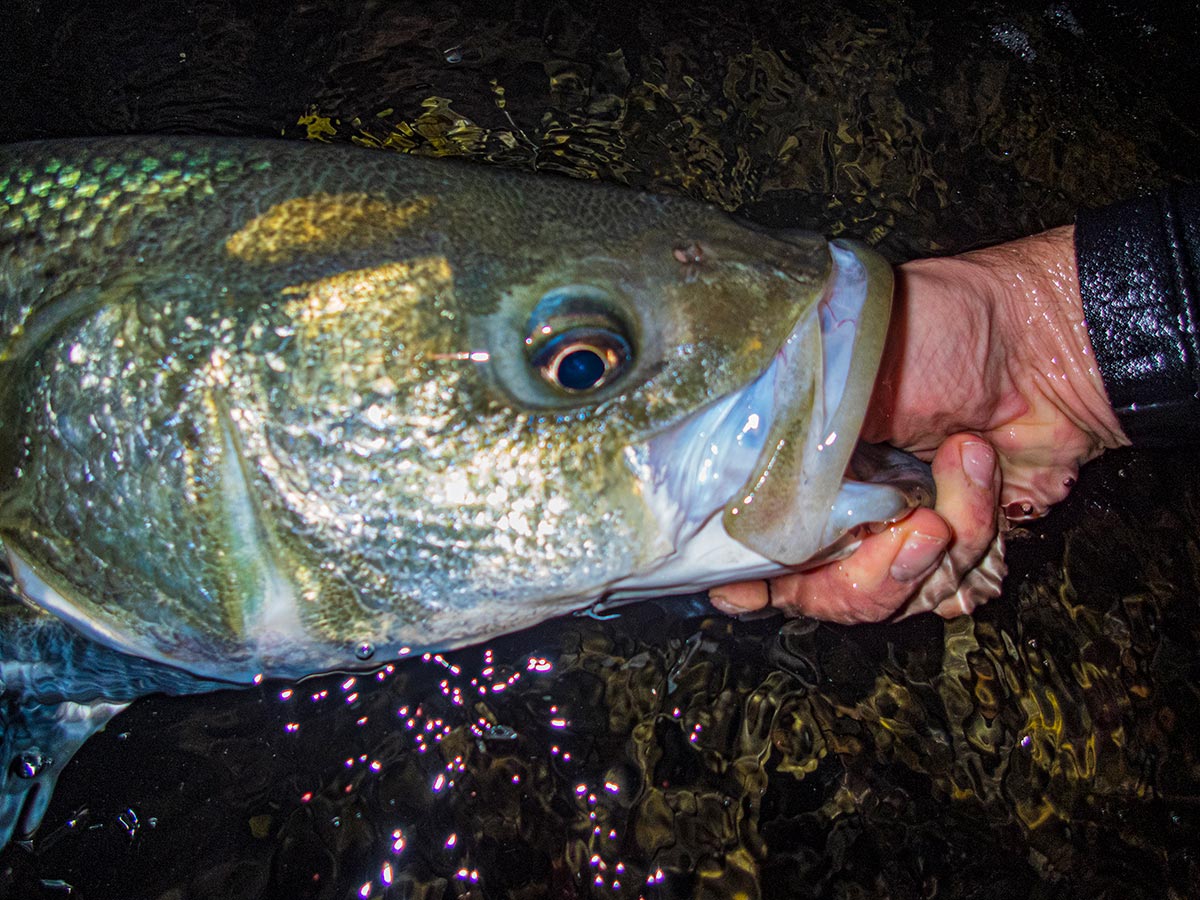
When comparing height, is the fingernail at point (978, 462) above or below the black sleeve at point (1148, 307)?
below

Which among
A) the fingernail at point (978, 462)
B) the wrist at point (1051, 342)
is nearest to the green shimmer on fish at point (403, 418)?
the fingernail at point (978, 462)

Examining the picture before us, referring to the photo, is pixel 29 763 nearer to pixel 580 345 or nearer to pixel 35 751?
pixel 35 751

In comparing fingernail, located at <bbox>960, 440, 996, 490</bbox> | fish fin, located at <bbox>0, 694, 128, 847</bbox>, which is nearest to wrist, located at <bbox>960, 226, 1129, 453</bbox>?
fingernail, located at <bbox>960, 440, 996, 490</bbox>

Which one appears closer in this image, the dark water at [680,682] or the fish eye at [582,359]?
the fish eye at [582,359]

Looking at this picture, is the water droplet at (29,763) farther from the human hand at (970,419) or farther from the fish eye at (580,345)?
the human hand at (970,419)

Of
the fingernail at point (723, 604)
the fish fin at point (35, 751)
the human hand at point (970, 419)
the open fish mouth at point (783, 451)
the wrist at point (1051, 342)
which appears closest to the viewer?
the open fish mouth at point (783, 451)

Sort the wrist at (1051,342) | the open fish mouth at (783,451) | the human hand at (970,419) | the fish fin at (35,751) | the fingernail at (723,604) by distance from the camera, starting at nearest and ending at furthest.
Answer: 1. the open fish mouth at (783,451)
2. the fish fin at (35,751)
3. the human hand at (970,419)
4. the fingernail at (723,604)
5. the wrist at (1051,342)

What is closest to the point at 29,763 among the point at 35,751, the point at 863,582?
the point at 35,751

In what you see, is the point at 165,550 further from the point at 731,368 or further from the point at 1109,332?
the point at 1109,332
